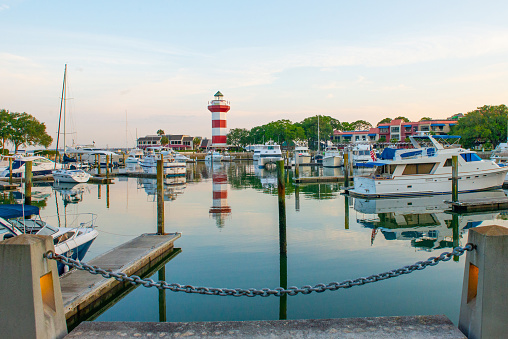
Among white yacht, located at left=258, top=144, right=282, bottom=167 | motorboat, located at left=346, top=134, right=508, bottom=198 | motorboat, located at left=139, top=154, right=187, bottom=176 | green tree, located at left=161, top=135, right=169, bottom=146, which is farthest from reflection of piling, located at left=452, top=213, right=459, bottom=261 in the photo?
green tree, located at left=161, top=135, right=169, bottom=146

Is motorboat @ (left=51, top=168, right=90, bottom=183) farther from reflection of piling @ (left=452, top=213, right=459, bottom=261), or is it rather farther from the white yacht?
the white yacht

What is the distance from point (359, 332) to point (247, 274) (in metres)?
7.23

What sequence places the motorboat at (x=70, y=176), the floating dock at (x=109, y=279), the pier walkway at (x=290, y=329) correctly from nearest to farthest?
the pier walkway at (x=290, y=329) < the floating dock at (x=109, y=279) < the motorboat at (x=70, y=176)

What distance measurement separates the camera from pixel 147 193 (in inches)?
1261

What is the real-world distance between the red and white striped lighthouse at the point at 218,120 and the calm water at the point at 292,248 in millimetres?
63091

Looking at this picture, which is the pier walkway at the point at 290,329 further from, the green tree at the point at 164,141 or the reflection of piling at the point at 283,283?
the green tree at the point at 164,141

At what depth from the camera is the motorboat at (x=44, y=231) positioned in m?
10.3

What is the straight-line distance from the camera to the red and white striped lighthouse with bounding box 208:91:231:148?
92062 millimetres

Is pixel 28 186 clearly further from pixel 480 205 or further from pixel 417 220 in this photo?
pixel 480 205

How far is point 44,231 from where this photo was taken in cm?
1063

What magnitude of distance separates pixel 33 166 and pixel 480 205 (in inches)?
A: 1628

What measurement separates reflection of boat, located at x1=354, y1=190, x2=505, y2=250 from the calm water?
5 centimetres

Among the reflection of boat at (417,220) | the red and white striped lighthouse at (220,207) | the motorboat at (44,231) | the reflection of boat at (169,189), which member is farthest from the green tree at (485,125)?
the motorboat at (44,231)

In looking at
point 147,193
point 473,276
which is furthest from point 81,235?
point 147,193
